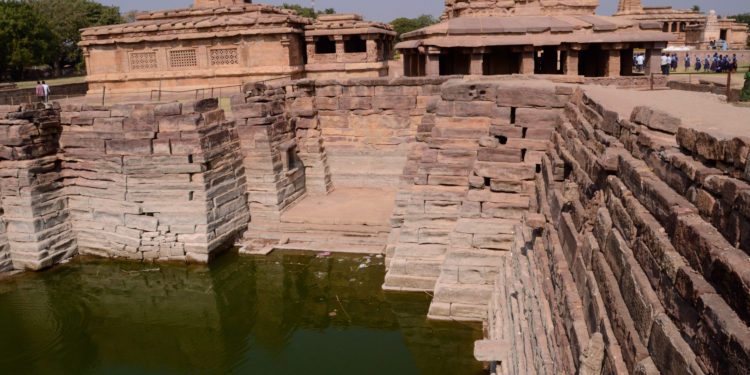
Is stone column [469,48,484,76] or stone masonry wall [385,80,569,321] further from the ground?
stone column [469,48,484,76]

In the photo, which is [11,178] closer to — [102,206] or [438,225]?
[102,206]

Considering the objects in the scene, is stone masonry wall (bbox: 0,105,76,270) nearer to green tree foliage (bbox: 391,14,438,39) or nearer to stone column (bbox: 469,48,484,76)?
stone column (bbox: 469,48,484,76)

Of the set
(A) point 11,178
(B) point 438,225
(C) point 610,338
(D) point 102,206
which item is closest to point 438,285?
(B) point 438,225

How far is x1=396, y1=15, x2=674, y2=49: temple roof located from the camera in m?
16.0

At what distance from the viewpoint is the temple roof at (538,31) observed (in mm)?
16047

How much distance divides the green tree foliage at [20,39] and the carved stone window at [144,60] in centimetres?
1635

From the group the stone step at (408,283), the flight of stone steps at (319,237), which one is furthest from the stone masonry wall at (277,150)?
the stone step at (408,283)

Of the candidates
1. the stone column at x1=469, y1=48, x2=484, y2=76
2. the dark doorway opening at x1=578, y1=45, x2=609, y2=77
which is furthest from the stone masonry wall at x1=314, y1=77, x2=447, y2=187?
the dark doorway opening at x1=578, y1=45, x2=609, y2=77

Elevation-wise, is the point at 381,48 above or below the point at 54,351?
above

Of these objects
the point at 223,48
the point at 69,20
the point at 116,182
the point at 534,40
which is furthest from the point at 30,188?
the point at 69,20

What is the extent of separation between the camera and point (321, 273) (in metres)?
11.1

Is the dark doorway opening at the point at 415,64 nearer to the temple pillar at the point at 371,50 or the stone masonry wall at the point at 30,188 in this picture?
the temple pillar at the point at 371,50

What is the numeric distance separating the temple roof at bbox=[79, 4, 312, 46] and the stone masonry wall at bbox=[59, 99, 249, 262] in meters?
11.5

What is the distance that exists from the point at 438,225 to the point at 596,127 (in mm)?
3870
